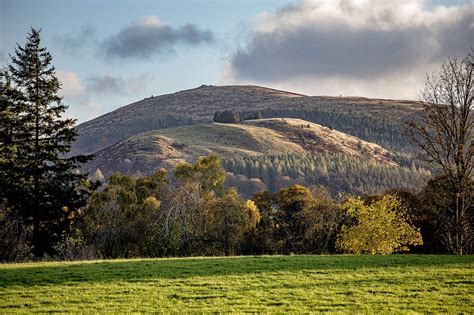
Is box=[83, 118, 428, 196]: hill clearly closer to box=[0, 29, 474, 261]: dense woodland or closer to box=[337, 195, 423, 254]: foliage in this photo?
box=[0, 29, 474, 261]: dense woodland

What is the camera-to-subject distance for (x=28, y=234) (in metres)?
39.3

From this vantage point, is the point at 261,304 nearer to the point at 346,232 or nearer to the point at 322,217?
the point at 346,232

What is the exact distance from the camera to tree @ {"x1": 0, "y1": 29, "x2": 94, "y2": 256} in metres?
38.3

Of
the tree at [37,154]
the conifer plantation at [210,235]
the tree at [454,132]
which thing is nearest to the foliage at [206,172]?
the conifer plantation at [210,235]

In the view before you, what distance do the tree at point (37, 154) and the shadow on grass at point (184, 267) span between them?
49.2ft

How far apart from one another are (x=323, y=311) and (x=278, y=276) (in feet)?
20.0

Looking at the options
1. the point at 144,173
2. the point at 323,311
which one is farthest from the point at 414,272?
the point at 144,173

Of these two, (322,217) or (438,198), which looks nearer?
(438,198)

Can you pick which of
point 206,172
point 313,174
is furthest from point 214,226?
point 313,174

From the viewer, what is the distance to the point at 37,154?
1529 inches

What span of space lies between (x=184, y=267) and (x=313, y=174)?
141m

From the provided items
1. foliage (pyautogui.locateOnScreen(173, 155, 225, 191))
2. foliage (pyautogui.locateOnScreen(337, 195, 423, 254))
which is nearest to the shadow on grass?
foliage (pyautogui.locateOnScreen(337, 195, 423, 254))

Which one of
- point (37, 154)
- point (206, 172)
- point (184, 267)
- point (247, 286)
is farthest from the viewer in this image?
point (206, 172)

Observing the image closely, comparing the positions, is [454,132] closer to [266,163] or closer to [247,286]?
[247,286]
